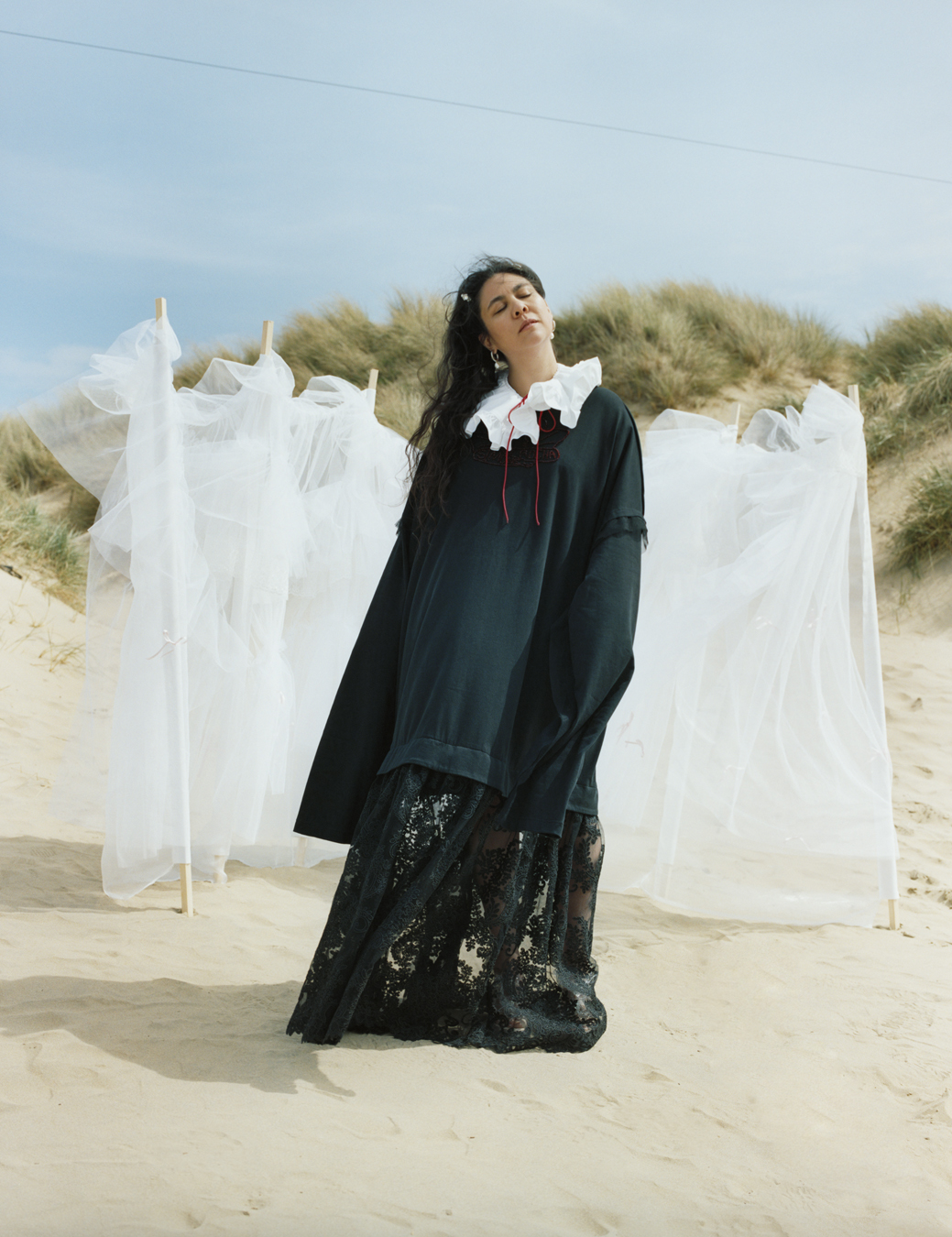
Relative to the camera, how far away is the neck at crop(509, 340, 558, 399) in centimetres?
270

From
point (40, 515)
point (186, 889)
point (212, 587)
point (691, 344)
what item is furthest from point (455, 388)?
point (691, 344)

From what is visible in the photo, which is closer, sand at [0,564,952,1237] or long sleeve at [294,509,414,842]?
sand at [0,564,952,1237]

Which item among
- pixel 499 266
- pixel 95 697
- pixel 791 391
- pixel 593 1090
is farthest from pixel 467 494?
pixel 791 391

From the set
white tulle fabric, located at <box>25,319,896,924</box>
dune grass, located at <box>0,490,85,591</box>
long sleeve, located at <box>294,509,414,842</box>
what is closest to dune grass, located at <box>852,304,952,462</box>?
white tulle fabric, located at <box>25,319,896,924</box>

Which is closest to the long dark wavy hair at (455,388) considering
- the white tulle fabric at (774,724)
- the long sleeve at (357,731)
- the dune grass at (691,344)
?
the long sleeve at (357,731)

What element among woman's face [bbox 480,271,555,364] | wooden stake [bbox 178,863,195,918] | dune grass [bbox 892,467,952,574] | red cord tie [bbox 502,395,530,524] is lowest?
wooden stake [bbox 178,863,195,918]

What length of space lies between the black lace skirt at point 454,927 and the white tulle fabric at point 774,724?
5.06 feet

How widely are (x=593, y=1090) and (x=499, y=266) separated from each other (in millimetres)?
2076

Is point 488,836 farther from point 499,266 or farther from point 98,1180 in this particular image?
point 499,266

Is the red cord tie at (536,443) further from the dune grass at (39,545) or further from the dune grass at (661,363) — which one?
the dune grass at (39,545)

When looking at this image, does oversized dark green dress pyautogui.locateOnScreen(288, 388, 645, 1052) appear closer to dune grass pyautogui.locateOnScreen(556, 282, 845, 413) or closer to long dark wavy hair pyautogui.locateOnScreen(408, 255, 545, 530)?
long dark wavy hair pyautogui.locateOnScreen(408, 255, 545, 530)

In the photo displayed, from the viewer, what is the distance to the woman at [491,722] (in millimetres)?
2424

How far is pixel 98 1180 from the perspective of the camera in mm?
1802

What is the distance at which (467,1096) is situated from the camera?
2.25m
